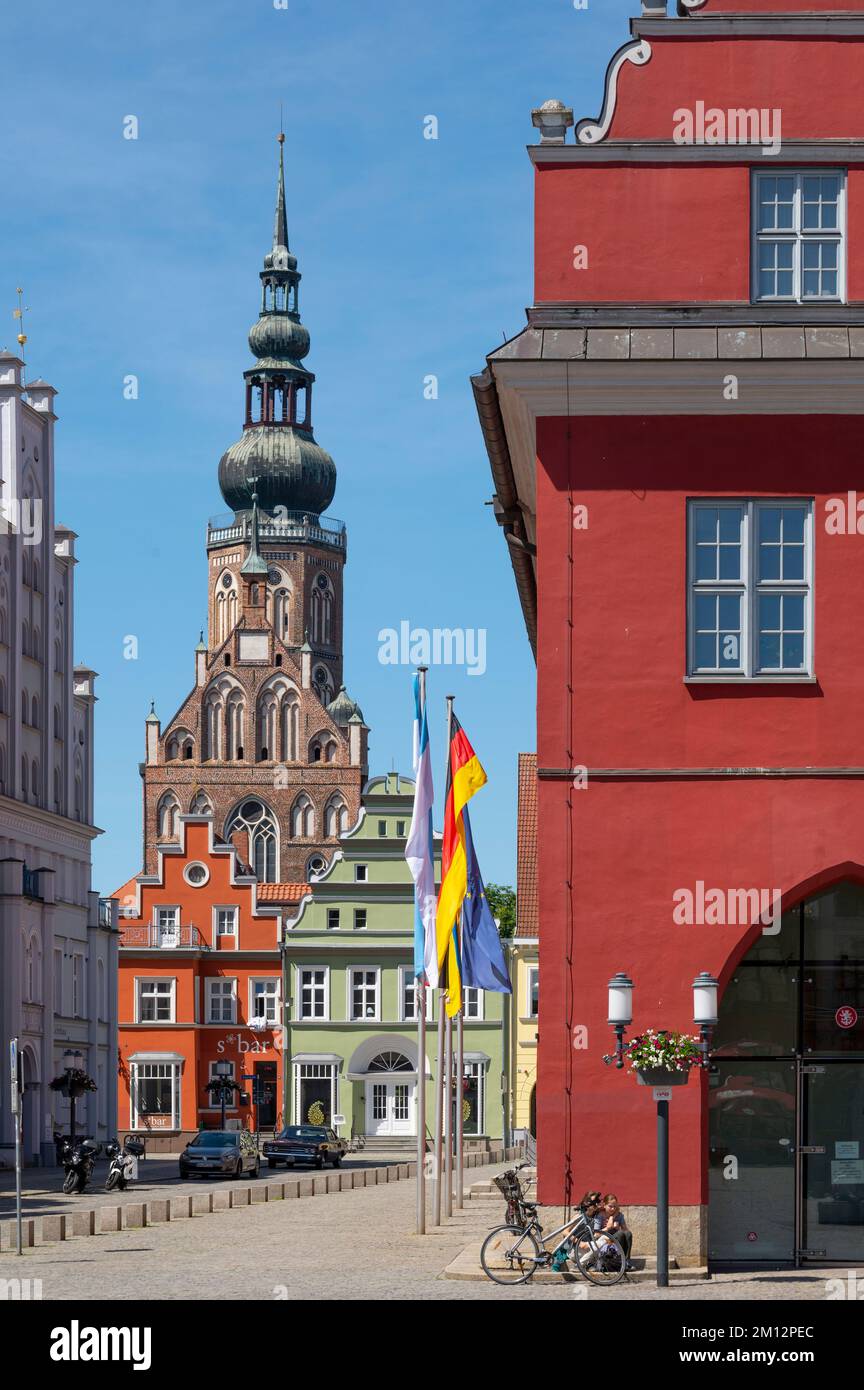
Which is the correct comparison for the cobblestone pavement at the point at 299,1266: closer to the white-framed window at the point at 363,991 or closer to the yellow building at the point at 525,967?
the yellow building at the point at 525,967

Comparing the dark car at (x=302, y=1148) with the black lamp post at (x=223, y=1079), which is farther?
the black lamp post at (x=223, y=1079)

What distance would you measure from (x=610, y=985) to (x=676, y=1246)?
2.78 m

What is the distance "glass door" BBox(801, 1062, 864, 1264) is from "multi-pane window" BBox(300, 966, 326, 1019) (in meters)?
64.3

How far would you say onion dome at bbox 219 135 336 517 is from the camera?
162m

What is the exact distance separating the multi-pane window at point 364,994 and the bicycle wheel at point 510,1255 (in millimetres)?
64812

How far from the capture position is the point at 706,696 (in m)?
25.1


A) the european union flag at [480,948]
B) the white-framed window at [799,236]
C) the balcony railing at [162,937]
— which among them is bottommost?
the balcony railing at [162,937]

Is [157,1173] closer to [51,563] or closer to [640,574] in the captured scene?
[51,563]

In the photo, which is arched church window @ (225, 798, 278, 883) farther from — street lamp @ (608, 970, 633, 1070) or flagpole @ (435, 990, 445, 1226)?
street lamp @ (608, 970, 633, 1070)

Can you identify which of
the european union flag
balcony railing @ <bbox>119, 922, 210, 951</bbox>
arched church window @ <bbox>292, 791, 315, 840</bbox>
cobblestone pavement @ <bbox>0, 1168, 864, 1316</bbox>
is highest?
arched church window @ <bbox>292, 791, 315, 840</bbox>

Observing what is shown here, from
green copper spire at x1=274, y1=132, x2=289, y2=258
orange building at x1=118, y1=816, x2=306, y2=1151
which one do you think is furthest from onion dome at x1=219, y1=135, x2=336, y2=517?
orange building at x1=118, y1=816, x2=306, y2=1151

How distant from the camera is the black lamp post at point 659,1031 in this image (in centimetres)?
2286

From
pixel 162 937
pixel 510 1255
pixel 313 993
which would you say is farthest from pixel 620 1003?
pixel 162 937

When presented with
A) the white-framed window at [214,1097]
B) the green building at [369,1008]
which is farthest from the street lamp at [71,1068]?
the white-framed window at [214,1097]
